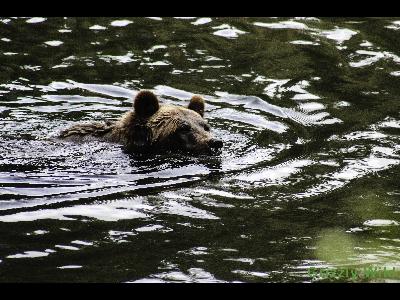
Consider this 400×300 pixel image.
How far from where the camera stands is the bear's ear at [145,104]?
10209 millimetres

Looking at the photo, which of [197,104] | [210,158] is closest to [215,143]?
[210,158]

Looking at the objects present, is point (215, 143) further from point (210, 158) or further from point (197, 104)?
point (197, 104)

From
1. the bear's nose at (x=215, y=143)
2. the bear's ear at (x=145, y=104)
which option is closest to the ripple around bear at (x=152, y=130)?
the bear's ear at (x=145, y=104)

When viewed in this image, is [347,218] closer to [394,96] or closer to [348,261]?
[348,261]

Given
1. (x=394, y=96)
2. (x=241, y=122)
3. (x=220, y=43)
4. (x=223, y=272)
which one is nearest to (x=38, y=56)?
(x=220, y=43)

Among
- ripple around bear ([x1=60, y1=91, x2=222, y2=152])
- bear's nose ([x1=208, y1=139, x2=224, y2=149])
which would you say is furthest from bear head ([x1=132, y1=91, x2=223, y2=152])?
bear's nose ([x1=208, y1=139, x2=224, y2=149])

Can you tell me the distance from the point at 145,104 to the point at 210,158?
1.24 meters

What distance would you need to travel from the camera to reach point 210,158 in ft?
32.4

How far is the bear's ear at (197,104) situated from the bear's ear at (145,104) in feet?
1.85

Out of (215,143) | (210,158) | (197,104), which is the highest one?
(197,104)

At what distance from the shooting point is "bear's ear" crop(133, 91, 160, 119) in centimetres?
1021

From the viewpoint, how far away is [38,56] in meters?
15.0
